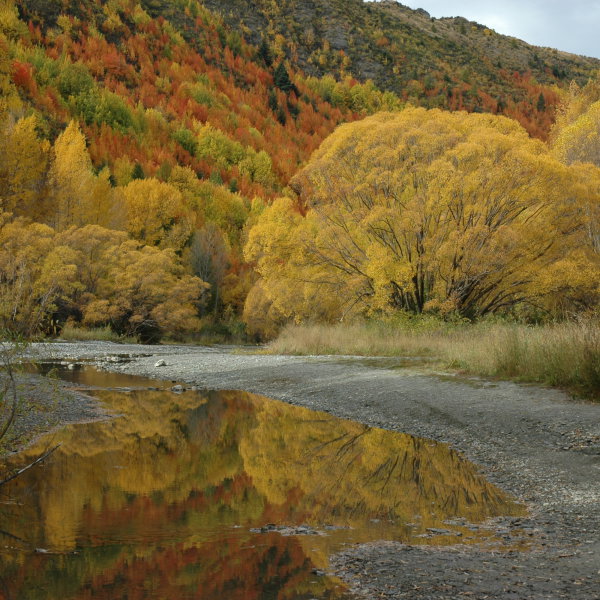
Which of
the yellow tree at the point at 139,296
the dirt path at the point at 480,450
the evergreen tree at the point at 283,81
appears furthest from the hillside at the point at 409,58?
the dirt path at the point at 480,450

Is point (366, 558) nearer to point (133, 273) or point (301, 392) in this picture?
point (301, 392)

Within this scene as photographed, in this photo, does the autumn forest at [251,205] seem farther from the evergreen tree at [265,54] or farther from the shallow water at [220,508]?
the evergreen tree at [265,54]

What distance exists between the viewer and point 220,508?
817 cm

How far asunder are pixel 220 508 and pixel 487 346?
476 inches

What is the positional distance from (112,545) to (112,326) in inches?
1663

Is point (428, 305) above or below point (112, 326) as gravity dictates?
above

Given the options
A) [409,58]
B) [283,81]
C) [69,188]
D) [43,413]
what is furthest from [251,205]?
[409,58]

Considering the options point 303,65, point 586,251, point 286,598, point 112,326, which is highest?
point 303,65

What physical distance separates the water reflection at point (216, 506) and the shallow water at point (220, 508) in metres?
0.02

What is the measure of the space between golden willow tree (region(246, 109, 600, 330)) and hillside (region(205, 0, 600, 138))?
381 ft

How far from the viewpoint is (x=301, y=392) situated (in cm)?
1864

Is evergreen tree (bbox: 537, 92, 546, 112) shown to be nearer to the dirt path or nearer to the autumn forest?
the autumn forest

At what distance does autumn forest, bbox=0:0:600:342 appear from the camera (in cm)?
2647

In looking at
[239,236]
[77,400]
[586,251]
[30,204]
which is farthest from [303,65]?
[77,400]
